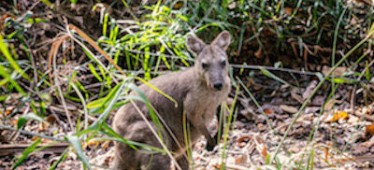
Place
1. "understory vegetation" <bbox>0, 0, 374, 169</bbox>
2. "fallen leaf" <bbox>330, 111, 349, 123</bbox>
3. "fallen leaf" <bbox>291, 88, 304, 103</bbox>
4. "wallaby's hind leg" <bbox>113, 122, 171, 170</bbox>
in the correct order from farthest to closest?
"fallen leaf" <bbox>291, 88, 304, 103</bbox> → "fallen leaf" <bbox>330, 111, 349, 123</bbox> → "understory vegetation" <bbox>0, 0, 374, 169</bbox> → "wallaby's hind leg" <bbox>113, 122, 171, 170</bbox>

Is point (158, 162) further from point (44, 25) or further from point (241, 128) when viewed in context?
point (44, 25)

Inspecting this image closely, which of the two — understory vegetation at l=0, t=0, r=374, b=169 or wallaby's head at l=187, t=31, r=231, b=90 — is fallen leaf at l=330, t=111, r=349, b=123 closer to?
understory vegetation at l=0, t=0, r=374, b=169

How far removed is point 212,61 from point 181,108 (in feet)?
1.57

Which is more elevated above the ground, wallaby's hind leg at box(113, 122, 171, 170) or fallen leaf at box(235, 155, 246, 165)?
wallaby's hind leg at box(113, 122, 171, 170)

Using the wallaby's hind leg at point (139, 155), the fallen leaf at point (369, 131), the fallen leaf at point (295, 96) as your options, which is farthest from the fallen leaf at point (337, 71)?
the wallaby's hind leg at point (139, 155)

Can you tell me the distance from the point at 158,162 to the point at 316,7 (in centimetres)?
280

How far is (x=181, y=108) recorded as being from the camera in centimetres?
543

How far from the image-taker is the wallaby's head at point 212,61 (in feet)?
16.8

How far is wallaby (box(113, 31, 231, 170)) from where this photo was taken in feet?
16.5

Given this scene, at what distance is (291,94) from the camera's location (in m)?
6.85

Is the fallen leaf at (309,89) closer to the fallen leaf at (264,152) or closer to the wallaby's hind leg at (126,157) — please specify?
the fallen leaf at (264,152)

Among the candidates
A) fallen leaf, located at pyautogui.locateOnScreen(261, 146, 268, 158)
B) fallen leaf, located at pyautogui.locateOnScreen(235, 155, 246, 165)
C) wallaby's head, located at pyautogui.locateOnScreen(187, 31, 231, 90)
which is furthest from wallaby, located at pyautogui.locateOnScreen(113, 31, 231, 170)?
fallen leaf, located at pyautogui.locateOnScreen(261, 146, 268, 158)

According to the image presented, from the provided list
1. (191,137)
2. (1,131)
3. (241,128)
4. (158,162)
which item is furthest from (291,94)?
(1,131)

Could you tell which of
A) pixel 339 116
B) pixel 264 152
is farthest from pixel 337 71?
pixel 264 152
